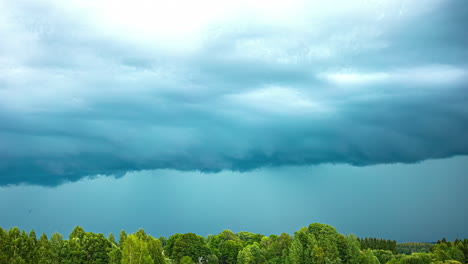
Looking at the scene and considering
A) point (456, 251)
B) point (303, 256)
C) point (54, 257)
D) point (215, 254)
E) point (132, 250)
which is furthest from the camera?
point (215, 254)

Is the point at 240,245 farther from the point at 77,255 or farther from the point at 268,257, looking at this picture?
the point at 77,255

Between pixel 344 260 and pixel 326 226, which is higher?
pixel 326 226

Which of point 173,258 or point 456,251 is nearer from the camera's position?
point 456,251

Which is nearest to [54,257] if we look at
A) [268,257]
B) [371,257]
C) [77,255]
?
[77,255]

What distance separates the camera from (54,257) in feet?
419

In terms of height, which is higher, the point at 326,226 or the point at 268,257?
the point at 326,226

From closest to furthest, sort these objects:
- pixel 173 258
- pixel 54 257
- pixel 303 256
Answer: pixel 54 257 → pixel 303 256 → pixel 173 258

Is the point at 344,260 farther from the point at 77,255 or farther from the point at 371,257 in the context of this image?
the point at 77,255

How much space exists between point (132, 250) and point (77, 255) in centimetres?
2696

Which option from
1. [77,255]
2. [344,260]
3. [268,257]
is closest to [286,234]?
[268,257]

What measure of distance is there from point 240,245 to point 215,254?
12.9m

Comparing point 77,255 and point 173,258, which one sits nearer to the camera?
point 77,255

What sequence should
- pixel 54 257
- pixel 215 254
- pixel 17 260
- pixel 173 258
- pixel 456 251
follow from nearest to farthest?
1. pixel 17 260
2. pixel 54 257
3. pixel 456 251
4. pixel 173 258
5. pixel 215 254

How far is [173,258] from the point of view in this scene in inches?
6900
